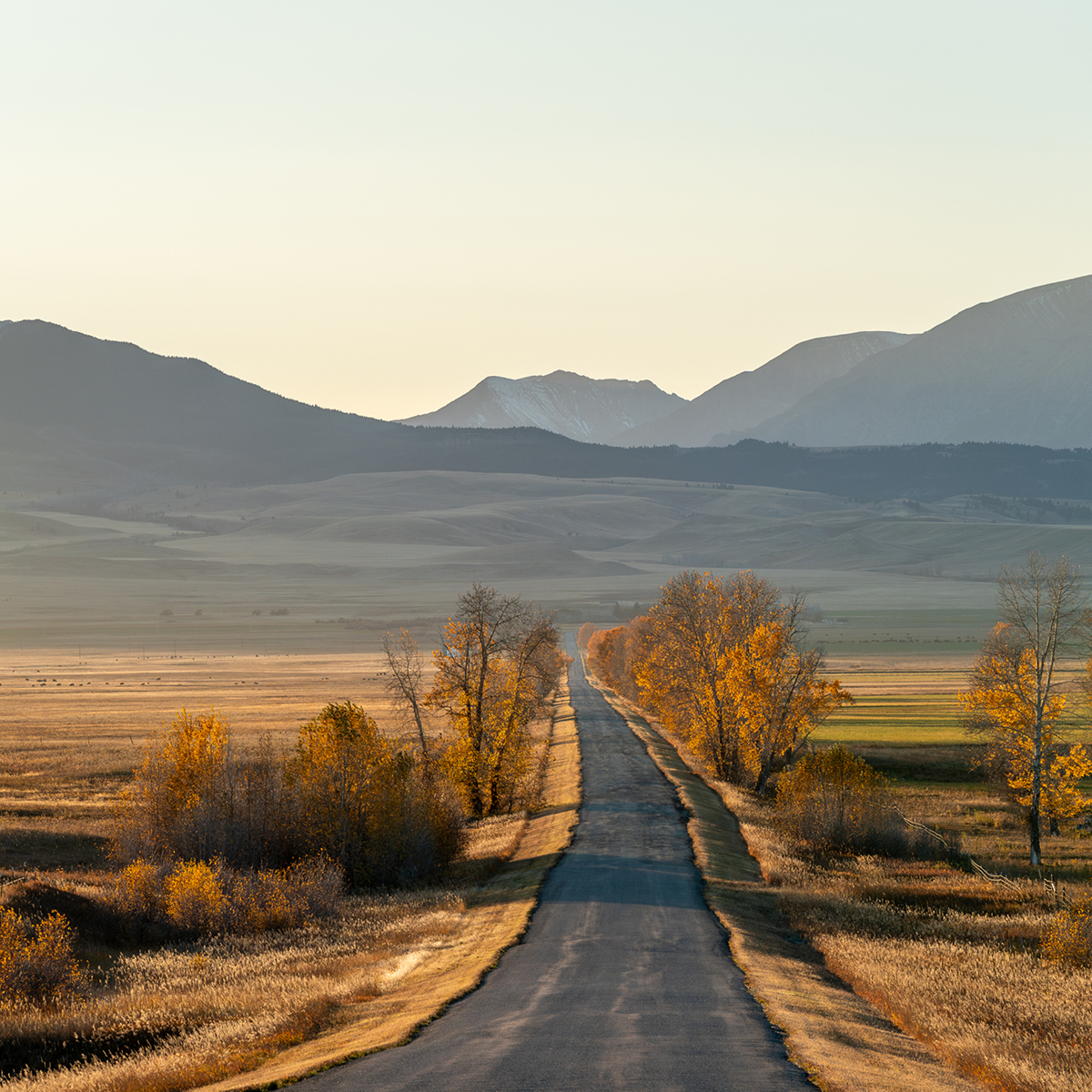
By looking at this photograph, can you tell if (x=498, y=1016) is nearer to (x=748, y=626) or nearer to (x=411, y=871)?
(x=411, y=871)

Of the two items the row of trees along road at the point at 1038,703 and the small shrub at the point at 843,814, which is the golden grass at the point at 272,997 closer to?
the small shrub at the point at 843,814

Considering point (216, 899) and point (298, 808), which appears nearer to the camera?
point (216, 899)

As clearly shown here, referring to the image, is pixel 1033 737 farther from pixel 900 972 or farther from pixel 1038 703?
pixel 900 972

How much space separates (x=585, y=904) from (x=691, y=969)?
8097 mm

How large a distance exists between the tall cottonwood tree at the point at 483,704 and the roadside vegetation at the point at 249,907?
0.21m

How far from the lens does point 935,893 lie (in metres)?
37.8

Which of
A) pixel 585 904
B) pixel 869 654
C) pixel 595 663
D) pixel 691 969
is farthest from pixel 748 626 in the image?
pixel 869 654

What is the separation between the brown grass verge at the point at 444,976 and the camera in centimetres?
1920

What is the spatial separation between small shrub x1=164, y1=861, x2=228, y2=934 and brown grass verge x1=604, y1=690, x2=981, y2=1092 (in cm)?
1479

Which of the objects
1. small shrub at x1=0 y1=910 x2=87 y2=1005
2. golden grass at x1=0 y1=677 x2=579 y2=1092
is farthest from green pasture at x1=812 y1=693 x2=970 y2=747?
small shrub at x1=0 y1=910 x2=87 y2=1005

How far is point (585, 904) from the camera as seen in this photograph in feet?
109

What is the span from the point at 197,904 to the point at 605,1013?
55.9 ft

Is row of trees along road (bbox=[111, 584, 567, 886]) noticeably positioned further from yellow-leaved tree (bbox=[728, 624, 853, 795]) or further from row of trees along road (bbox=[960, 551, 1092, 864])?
row of trees along road (bbox=[960, 551, 1092, 864])

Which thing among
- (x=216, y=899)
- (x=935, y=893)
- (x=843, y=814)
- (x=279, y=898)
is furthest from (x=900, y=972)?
(x=843, y=814)
